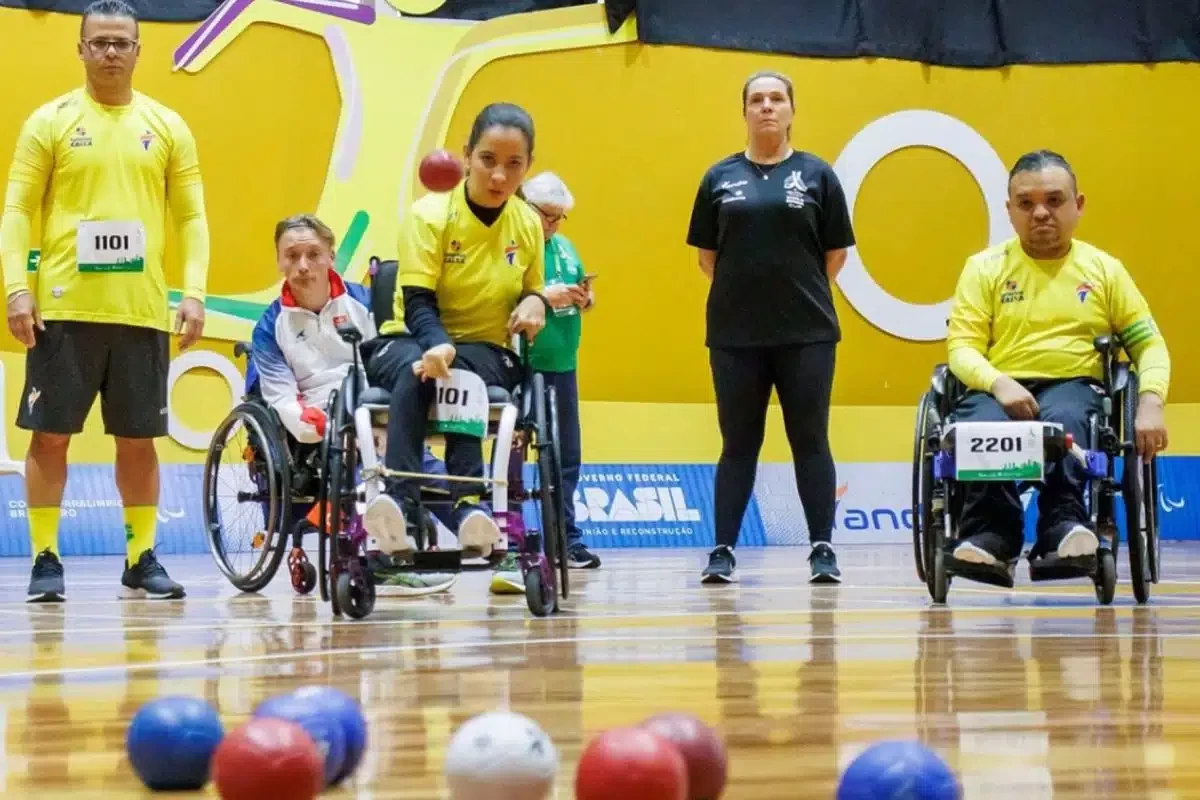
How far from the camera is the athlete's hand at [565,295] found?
521 cm

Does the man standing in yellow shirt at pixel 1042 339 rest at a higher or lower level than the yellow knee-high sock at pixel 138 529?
higher

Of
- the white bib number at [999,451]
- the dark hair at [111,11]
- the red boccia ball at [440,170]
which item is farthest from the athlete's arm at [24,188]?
the white bib number at [999,451]

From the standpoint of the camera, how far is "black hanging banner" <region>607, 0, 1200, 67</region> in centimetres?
788

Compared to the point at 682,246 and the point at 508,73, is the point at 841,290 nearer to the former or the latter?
the point at 682,246

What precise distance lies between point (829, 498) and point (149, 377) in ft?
5.80

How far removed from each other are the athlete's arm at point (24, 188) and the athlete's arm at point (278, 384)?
678 millimetres

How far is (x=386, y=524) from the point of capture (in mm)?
3398

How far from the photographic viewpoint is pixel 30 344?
13.8 ft

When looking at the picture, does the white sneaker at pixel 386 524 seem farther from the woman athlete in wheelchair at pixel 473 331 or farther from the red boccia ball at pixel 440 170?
the red boccia ball at pixel 440 170

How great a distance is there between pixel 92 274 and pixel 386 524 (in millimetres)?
1282

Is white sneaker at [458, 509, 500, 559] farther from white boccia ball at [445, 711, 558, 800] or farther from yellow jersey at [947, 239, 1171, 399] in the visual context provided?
white boccia ball at [445, 711, 558, 800]

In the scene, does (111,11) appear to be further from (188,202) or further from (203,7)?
(203,7)

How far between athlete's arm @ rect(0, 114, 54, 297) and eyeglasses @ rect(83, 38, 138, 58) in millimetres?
204

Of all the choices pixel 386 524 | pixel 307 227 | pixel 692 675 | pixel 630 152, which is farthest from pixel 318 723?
pixel 630 152
